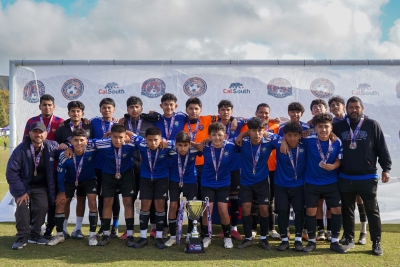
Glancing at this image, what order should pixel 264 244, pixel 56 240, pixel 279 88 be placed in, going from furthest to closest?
pixel 279 88, pixel 56 240, pixel 264 244

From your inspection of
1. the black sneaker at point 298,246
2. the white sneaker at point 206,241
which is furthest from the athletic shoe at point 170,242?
the black sneaker at point 298,246

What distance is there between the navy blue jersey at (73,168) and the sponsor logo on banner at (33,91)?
6.17 ft

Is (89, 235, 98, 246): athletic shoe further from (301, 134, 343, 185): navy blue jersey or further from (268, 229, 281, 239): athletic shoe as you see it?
(301, 134, 343, 185): navy blue jersey

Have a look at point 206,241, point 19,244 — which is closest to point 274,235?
point 206,241

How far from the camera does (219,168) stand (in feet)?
14.5

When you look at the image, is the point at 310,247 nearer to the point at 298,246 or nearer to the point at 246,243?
the point at 298,246

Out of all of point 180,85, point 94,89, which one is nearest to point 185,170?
point 180,85

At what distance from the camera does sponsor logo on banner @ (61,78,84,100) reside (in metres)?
5.96

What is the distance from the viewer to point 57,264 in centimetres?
371

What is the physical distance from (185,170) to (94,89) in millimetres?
2461

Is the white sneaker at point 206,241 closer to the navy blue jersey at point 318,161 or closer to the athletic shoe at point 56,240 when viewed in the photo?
the navy blue jersey at point 318,161

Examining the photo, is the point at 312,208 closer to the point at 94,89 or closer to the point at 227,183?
the point at 227,183

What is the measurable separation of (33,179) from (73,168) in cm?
49

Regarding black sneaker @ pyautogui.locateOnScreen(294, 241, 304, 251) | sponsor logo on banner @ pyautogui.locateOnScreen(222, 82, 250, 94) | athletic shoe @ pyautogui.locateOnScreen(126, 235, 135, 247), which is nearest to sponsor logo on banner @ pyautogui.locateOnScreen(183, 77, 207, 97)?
sponsor logo on banner @ pyautogui.locateOnScreen(222, 82, 250, 94)
